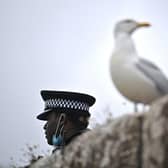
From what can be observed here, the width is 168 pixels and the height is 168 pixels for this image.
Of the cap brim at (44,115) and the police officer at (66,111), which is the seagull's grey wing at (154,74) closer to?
the police officer at (66,111)

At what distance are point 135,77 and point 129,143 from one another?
0.36m

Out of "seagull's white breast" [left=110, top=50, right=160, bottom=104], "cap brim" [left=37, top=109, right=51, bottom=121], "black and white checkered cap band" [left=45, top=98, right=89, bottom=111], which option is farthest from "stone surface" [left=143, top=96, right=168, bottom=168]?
"cap brim" [left=37, top=109, right=51, bottom=121]

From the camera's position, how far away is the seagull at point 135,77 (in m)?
2.45

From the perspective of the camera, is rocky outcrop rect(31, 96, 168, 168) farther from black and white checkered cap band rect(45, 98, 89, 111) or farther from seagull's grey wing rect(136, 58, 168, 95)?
black and white checkered cap band rect(45, 98, 89, 111)

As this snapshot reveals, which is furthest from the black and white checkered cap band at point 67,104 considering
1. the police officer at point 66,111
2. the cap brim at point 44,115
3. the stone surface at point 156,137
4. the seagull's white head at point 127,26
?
the stone surface at point 156,137

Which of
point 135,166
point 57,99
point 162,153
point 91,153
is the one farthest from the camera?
point 57,99

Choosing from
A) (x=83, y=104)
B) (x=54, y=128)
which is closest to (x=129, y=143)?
(x=83, y=104)

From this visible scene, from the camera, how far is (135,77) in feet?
8.12

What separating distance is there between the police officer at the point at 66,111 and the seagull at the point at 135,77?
4.40 feet

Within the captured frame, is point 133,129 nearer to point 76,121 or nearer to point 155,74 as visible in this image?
point 155,74

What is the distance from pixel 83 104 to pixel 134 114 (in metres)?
1.49

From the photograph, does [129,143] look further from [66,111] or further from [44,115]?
[44,115]

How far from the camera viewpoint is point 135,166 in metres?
2.43

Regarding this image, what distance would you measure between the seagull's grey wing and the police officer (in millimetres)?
1378
